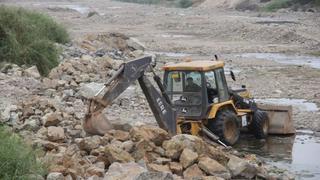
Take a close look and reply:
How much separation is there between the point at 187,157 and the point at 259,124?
15.2 feet

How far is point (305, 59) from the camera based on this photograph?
3166 centimetres

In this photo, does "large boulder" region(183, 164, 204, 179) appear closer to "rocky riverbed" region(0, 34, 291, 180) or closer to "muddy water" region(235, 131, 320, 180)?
"rocky riverbed" region(0, 34, 291, 180)

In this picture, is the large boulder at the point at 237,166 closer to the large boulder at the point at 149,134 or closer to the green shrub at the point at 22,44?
the large boulder at the point at 149,134

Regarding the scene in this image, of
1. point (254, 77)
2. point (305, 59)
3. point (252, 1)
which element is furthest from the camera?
point (252, 1)

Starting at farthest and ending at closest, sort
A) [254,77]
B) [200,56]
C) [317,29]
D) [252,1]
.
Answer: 1. [252,1]
2. [317,29]
3. [200,56]
4. [254,77]

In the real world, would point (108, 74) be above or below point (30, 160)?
below

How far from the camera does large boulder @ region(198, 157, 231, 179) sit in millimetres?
10318

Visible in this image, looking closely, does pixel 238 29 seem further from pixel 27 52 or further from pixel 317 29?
pixel 27 52

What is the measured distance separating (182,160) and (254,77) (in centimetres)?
1539

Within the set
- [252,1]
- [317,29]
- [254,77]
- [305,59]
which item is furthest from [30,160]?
[252,1]

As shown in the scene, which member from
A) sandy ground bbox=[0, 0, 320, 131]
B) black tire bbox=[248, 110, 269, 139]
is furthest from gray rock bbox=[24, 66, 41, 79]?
black tire bbox=[248, 110, 269, 139]

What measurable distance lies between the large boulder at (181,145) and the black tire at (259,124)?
3960 mm

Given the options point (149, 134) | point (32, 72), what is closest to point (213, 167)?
point (149, 134)

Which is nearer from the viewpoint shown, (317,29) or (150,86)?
(150,86)
